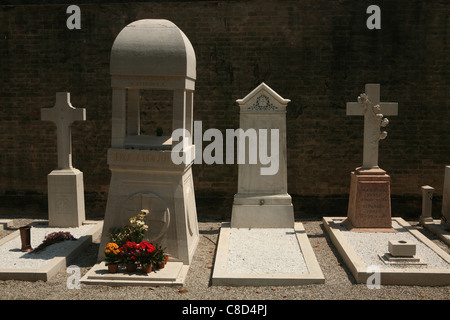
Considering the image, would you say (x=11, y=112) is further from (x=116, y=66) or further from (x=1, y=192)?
(x=116, y=66)

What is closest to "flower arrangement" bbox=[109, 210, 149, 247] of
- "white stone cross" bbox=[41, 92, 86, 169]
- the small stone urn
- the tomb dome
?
the small stone urn

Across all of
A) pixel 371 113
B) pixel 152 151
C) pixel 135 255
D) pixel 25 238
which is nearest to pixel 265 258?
pixel 135 255

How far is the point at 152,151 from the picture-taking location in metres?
6.89

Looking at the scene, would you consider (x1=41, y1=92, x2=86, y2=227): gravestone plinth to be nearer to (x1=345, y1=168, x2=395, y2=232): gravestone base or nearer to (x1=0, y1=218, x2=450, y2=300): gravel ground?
(x1=0, y1=218, x2=450, y2=300): gravel ground

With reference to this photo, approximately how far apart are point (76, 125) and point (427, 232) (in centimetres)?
789

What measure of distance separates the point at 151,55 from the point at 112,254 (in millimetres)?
2870

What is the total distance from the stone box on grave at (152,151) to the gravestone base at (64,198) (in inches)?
85.5

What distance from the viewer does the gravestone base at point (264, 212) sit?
8.96 meters

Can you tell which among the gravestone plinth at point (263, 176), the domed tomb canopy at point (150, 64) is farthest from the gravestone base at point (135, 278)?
the gravestone plinth at point (263, 176)

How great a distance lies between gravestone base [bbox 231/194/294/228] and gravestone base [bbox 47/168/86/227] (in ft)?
10.1

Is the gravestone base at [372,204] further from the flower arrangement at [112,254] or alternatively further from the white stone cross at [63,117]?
the white stone cross at [63,117]

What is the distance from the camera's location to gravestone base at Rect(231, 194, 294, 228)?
896 centimetres

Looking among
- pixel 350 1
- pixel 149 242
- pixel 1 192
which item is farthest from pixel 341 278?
pixel 1 192

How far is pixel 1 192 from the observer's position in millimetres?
10906
